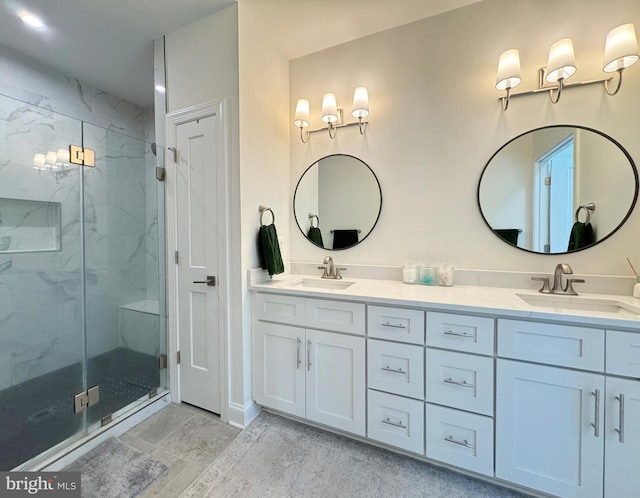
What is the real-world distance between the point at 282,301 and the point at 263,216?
0.64 meters

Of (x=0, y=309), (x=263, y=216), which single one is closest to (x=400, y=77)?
(x=263, y=216)

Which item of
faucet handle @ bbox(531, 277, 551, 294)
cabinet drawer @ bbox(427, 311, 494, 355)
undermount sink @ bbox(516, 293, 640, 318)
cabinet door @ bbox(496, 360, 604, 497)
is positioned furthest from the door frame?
faucet handle @ bbox(531, 277, 551, 294)

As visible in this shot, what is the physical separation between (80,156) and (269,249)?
5.04 ft

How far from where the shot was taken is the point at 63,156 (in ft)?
6.38

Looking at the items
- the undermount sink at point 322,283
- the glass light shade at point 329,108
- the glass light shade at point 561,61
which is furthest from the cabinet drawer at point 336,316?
the glass light shade at point 561,61

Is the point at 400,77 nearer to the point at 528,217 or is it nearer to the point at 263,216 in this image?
the point at 528,217

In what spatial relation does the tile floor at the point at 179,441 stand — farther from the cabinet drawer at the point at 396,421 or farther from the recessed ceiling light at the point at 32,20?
the recessed ceiling light at the point at 32,20

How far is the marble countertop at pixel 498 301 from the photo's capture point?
110cm

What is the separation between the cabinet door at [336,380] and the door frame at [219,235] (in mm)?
586

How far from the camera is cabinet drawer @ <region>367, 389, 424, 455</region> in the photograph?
137 cm

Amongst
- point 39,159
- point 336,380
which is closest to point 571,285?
point 336,380

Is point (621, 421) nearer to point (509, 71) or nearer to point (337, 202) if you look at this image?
point (509, 71)

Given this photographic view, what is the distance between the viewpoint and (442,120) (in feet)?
5.90

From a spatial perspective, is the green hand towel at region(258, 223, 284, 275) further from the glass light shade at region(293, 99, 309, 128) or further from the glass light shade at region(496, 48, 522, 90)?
the glass light shade at region(496, 48, 522, 90)
